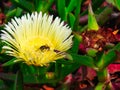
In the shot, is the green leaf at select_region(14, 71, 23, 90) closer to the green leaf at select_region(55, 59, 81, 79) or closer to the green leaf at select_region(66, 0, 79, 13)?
the green leaf at select_region(55, 59, 81, 79)

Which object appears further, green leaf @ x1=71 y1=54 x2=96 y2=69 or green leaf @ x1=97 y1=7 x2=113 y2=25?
green leaf @ x1=97 y1=7 x2=113 y2=25

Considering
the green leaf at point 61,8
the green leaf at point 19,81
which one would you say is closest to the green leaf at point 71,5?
the green leaf at point 61,8

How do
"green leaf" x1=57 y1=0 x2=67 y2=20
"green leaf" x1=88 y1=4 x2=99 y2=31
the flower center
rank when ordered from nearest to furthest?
the flower center → "green leaf" x1=88 y1=4 x2=99 y2=31 → "green leaf" x1=57 y1=0 x2=67 y2=20

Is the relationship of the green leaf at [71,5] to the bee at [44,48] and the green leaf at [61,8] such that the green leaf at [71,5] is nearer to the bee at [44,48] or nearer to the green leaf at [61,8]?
the green leaf at [61,8]

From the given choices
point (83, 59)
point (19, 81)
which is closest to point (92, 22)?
point (83, 59)

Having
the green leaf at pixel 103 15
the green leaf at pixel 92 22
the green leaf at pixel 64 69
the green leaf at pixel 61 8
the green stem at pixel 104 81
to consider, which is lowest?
the green stem at pixel 104 81

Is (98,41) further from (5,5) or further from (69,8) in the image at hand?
(5,5)

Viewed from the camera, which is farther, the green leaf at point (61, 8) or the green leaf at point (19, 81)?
the green leaf at point (61, 8)

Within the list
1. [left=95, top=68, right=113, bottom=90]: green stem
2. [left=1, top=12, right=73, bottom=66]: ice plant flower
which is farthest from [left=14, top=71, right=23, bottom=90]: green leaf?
[left=95, top=68, right=113, bottom=90]: green stem
